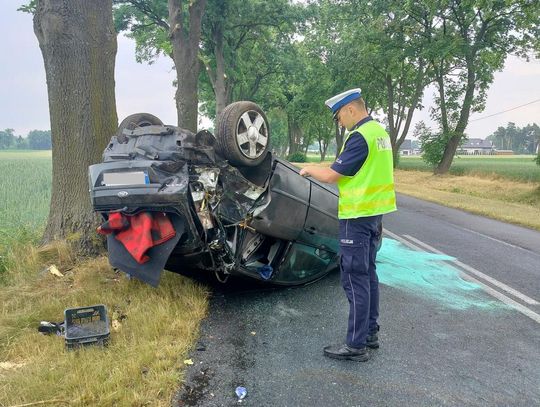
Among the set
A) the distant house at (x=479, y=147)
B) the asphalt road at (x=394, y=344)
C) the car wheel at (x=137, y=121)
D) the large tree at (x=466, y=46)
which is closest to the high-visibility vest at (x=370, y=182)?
the asphalt road at (x=394, y=344)

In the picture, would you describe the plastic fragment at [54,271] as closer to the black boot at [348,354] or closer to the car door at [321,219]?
the car door at [321,219]

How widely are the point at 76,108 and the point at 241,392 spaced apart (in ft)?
13.2

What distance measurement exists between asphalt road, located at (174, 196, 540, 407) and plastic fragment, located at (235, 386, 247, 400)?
33 mm

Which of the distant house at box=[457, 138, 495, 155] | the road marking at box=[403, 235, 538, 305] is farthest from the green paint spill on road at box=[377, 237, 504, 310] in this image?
the distant house at box=[457, 138, 495, 155]

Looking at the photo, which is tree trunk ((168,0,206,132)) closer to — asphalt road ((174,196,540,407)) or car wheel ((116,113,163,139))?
car wheel ((116,113,163,139))

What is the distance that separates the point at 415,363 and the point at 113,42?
4980 mm

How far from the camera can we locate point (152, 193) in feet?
10.7

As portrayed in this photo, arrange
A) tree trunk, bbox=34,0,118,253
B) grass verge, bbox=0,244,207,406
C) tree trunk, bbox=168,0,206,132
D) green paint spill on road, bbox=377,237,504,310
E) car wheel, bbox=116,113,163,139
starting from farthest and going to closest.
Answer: tree trunk, bbox=168,0,206,132 → tree trunk, bbox=34,0,118,253 → green paint spill on road, bbox=377,237,504,310 → car wheel, bbox=116,113,163,139 → grass verge, bbox=0,244,207,406

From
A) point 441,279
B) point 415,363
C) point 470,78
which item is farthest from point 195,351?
point 470,78

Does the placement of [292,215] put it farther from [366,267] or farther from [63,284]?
[63,284]

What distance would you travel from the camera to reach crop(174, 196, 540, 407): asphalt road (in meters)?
2.74

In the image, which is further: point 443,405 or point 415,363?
→ point 415,363

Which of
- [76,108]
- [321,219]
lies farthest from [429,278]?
[76,108]

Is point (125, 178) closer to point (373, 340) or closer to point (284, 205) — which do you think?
point (284, 205)
